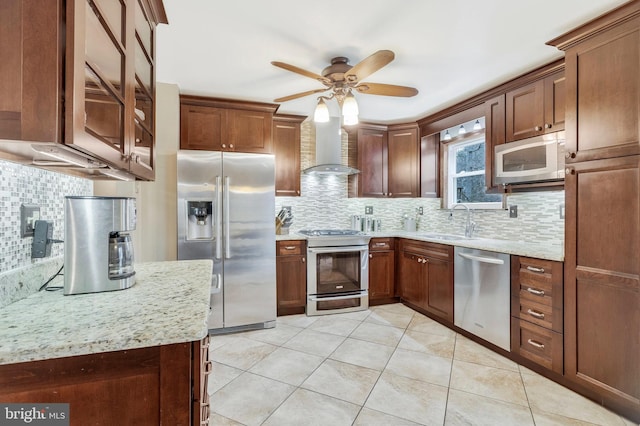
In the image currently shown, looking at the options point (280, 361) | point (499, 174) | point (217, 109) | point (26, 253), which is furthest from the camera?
point (217, 109)

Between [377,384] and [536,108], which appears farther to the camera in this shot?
[536,108]

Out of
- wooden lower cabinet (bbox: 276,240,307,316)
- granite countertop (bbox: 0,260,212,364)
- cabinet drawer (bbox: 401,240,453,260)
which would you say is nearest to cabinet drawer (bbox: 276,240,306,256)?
wooden lower cabinet (bbox: 276,240,307,316)

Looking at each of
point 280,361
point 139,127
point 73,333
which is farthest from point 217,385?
point 139,127

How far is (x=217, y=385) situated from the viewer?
209 centimetres

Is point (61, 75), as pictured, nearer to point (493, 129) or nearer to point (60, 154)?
point (60, 154)

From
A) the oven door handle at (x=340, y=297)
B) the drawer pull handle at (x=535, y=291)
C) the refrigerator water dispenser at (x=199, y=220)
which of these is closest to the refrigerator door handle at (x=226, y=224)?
the refrigerator water dispenser at (x=199, y=220)

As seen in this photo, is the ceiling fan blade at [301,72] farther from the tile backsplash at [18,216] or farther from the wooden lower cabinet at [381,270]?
the wooden lower cabinet at [381,270]

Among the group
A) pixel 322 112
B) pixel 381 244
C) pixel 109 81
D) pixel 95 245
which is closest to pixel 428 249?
pixel 381 244

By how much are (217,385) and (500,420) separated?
178cm

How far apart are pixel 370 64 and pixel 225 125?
1.87 metres

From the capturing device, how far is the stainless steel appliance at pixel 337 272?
345cm

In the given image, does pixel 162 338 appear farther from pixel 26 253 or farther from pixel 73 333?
pixel 26 253

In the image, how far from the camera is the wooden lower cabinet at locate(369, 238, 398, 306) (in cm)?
376

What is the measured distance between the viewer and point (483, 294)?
2.67m
